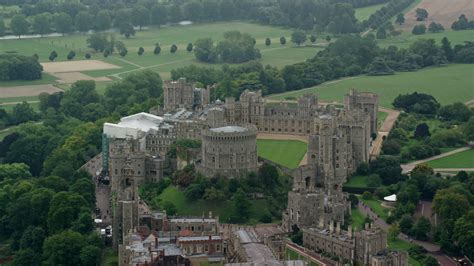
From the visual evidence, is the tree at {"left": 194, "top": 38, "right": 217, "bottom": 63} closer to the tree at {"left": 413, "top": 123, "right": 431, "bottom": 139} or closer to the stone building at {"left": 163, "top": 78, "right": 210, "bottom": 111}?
the stone building at {"left": 163, "top": 78, "right": 210, "bottom": 111}

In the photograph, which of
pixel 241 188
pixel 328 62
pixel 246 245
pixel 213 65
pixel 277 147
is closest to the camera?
pixel 246 245

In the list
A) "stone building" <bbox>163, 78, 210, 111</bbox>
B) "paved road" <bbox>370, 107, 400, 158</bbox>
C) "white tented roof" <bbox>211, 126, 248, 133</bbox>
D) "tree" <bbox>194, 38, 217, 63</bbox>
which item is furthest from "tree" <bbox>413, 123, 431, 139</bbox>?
"tree" <bbox>194, 38, 217, 63</bbox>

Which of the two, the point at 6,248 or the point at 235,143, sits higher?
the point at 235,143

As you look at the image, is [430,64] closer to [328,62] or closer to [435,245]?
[328,62]

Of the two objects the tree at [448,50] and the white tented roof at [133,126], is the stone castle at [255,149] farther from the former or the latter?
the tree at [448,50]

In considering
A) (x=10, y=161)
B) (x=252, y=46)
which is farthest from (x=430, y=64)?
(x=10, y=161)

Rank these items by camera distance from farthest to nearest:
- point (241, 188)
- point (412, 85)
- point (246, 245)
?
point (412, 85) → point (241, 188) → point (246, 245)

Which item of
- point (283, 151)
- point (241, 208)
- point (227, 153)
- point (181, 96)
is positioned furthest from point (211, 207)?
point (181, 96)

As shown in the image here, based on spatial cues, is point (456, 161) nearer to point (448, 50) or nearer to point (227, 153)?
point (227, 153)
